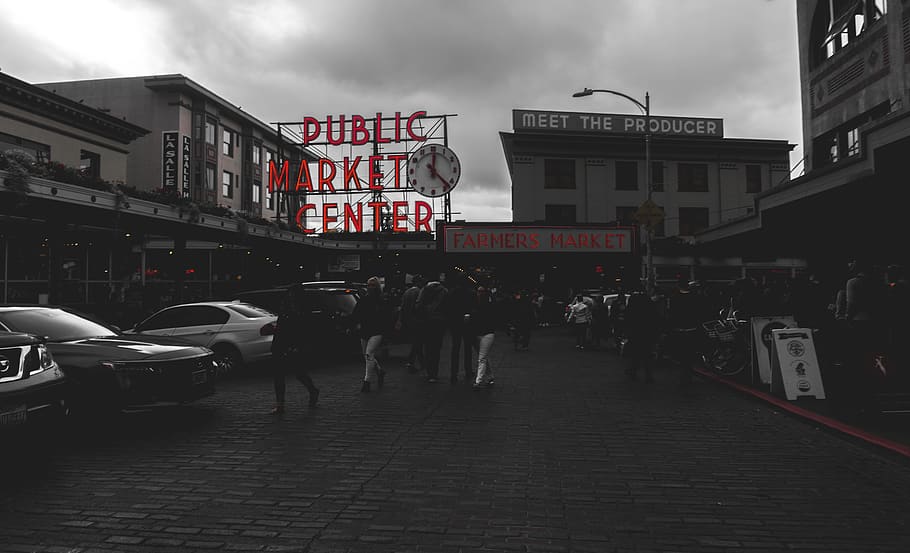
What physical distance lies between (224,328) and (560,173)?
30.7 meters

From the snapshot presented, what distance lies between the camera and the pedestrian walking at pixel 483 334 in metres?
10.3

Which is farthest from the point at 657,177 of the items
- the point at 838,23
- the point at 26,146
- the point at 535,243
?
the point at 26,146

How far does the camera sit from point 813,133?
21.4m

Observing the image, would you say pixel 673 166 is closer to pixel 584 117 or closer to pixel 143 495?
pixel 584 117

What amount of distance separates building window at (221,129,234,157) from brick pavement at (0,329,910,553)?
38.3 m

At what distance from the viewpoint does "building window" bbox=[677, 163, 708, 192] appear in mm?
40969

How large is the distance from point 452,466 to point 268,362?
7.24 metres

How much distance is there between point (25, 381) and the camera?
212 inches

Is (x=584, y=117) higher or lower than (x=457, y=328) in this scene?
higher

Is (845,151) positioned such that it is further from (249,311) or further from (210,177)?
(210,177)

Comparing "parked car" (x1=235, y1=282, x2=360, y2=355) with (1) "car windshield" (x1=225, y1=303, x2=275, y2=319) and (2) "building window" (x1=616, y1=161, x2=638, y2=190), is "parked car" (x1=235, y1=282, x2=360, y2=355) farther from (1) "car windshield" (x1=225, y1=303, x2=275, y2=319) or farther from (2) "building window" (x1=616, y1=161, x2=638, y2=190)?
(2) "building window" (x1=616, y1=161, x2=638, y2=190)

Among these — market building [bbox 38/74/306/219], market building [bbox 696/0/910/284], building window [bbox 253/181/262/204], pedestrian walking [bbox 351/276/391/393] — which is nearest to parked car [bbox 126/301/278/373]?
pedestrian walking [bbox 351/276/391/393]

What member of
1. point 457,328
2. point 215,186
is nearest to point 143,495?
point 457,328

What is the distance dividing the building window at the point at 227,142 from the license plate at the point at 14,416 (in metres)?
40.8
